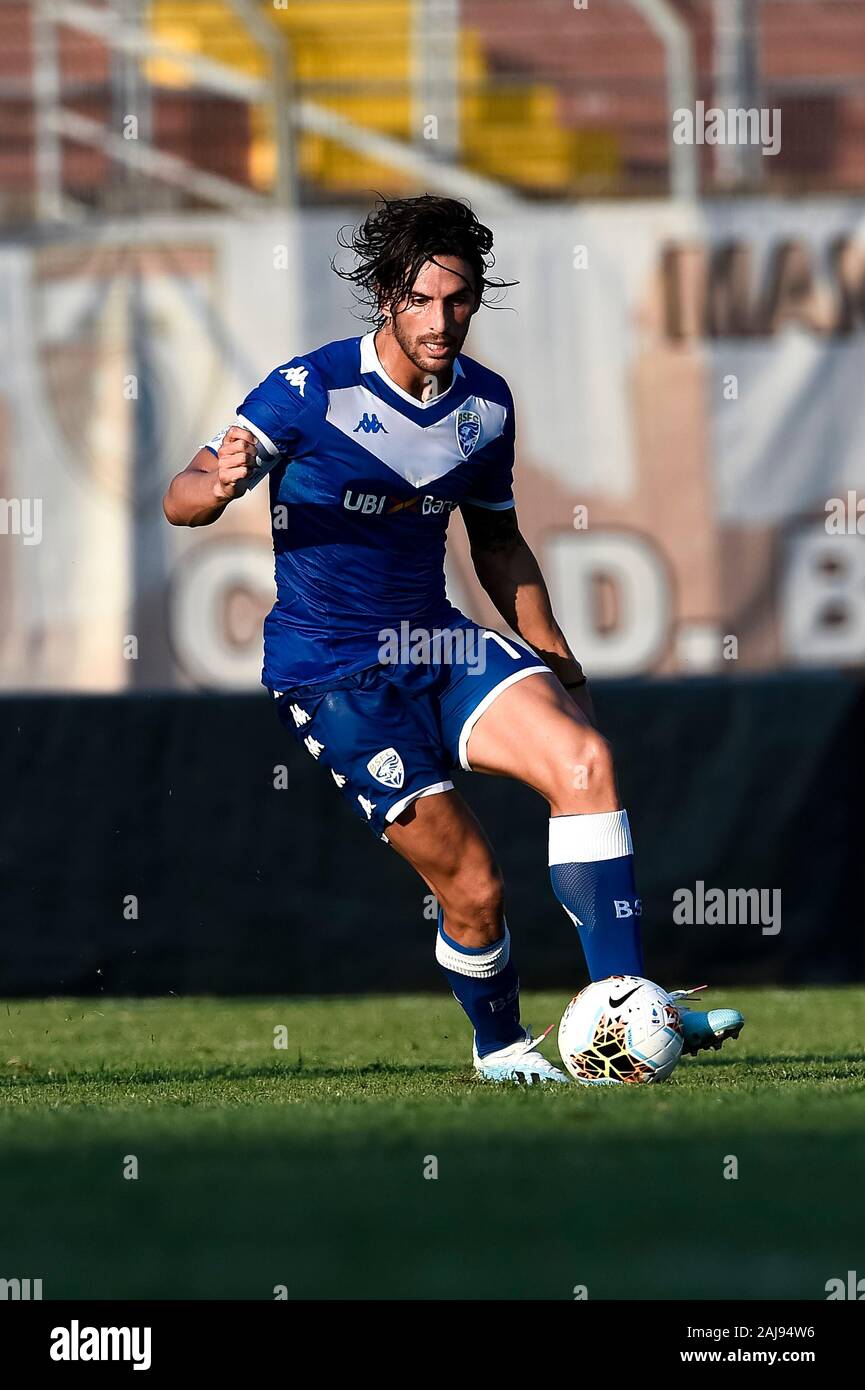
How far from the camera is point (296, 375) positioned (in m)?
5.17

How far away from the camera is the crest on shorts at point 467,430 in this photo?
5.25 metres

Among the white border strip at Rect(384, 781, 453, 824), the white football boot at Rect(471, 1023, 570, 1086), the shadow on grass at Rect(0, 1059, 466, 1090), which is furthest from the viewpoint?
the shadow on grass at Rect(0, 1059, 466, 1090)

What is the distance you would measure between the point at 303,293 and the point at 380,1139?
8825 mm

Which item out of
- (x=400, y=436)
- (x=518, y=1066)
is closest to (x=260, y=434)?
(x=400, y=436)

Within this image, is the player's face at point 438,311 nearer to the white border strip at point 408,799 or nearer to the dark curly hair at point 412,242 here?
the dark curly hair at point 412,242

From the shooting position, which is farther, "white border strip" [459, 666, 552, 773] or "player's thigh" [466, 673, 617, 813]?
"white border strip" [459, 666, 552, 773]

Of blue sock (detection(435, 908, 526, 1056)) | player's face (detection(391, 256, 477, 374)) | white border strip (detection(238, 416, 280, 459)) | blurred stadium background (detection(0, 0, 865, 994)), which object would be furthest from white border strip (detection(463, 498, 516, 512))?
blurred stadium background (detection(0, 0, 865, 994))

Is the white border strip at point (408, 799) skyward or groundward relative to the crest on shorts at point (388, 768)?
groundward

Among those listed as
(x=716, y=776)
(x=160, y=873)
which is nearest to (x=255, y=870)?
(x=160, y=873)

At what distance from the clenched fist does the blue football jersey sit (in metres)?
0.27

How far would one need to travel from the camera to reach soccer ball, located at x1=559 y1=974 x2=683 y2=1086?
15.9 feet

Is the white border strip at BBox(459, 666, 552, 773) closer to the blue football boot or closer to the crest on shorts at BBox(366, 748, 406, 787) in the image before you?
the crest on shorts at BBox(366, 748, 406, 787)

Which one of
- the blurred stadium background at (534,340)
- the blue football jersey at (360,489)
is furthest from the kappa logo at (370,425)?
the blurred stadium background at (534,340)
